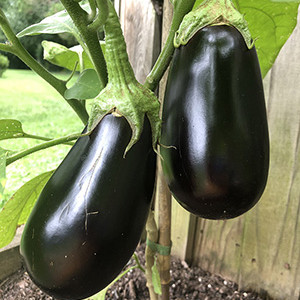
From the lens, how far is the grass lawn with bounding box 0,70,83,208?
197 cm

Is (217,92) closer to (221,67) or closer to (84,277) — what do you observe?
(221,67)

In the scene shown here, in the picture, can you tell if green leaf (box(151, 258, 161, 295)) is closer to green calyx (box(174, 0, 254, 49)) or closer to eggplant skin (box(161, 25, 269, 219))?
eggplant skin (box(161, 25, 269, 219))

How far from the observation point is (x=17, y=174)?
1.61 meters

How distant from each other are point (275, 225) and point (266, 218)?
3 cm

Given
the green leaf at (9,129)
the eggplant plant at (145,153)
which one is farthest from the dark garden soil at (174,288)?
the eggplant plant at (145,153)

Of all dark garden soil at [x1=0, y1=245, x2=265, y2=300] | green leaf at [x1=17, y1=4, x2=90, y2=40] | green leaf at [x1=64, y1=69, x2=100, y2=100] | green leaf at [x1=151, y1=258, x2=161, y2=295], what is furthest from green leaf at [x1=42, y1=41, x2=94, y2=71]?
dark garden soil at [x1=0, y1=245, x2=265, y2=300]

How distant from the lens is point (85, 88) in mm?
521

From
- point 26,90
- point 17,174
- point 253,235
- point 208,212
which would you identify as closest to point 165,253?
point 208,212

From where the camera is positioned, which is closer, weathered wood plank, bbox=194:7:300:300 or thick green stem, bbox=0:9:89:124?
thick green stem, bbox=0:9:89:124

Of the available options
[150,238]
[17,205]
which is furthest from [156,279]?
[17,205]

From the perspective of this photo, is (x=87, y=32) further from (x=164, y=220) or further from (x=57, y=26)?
(x=164, y=220)

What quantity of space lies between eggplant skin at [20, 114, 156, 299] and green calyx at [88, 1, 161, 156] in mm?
12

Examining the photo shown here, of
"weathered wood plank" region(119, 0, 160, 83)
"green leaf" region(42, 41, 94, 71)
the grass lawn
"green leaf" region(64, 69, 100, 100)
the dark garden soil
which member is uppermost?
"green leaf" region(64, 69, 100, 100)

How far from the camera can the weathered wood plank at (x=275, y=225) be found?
36.1 inches
